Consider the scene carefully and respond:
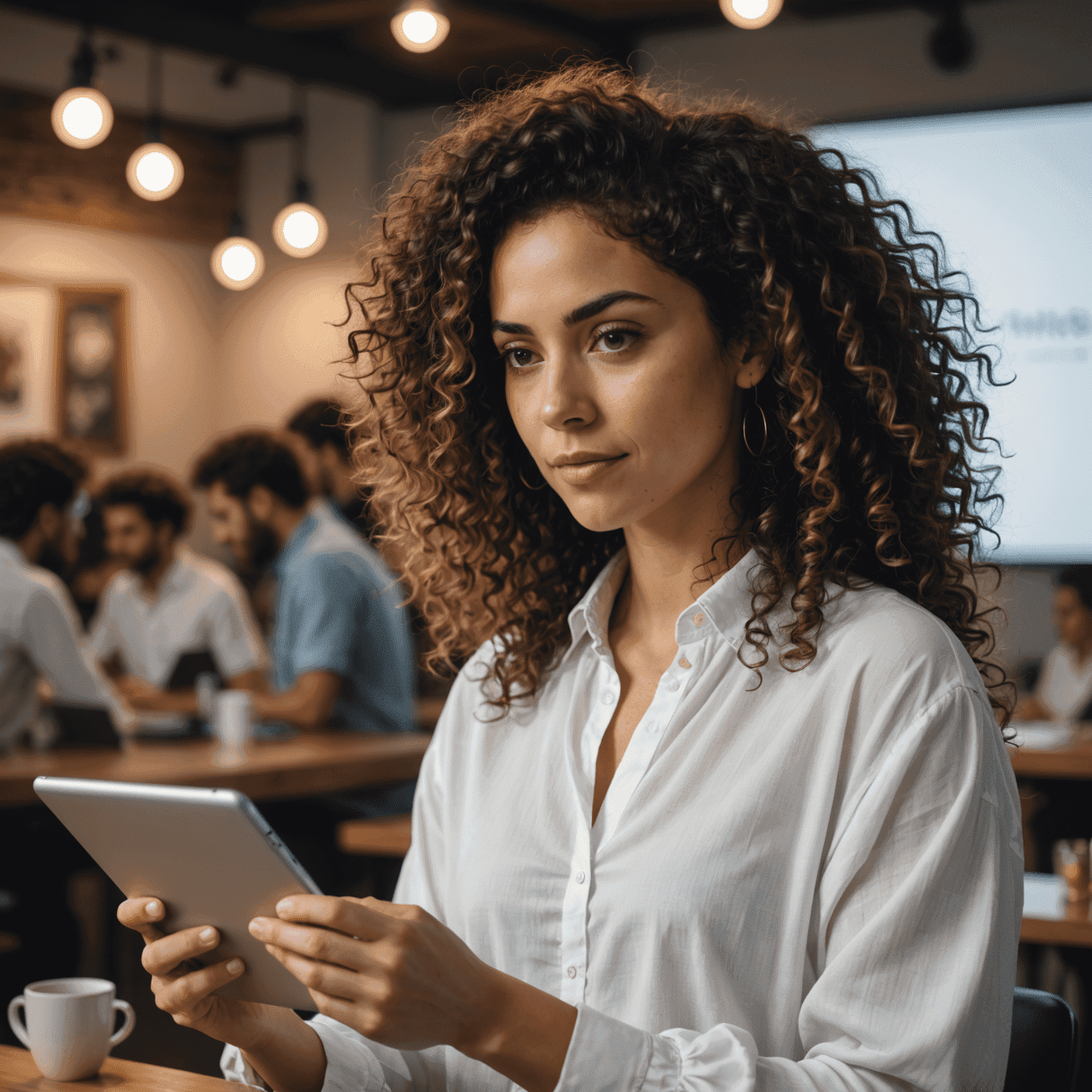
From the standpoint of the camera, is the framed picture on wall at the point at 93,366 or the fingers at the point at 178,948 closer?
the fingers at the point at 178,948

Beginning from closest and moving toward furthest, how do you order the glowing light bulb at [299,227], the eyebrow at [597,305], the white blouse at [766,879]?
the white blouse at [766,879], the eyebrow at [597,305], the glowing light bulb at [299,227]

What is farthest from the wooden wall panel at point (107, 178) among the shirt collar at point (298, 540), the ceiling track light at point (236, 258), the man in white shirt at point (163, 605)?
the shirt collar at point (298, 540)

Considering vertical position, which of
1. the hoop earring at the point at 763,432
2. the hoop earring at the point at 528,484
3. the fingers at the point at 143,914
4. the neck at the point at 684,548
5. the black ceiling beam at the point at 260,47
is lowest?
the fingers at the point at 143,914

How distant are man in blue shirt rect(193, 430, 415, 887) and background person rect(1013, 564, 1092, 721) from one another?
2520 mm

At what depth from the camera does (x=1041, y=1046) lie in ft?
4.59

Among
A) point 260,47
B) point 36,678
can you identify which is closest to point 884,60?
point 260,47

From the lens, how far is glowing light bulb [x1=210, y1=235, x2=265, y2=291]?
5.63m

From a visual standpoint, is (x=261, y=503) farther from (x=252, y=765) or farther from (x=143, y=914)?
(x=143, y=914)

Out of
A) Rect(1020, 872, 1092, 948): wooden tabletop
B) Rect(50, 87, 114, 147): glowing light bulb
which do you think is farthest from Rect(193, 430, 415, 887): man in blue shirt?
Rect(1020, 872, 1092, 948): wooden tabletop

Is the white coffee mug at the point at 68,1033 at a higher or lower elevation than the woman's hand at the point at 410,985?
lower

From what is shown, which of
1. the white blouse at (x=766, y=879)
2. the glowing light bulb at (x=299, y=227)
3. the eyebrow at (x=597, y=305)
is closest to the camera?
the white blouse at (x=766, y=879)

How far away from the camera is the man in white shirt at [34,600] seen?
3.74m

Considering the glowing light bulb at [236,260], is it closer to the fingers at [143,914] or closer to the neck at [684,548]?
the neck at [684,548]

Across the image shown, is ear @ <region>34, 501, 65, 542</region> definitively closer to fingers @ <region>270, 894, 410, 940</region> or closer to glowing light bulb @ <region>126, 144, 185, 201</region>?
glowing light bulb @ <region>126, 144, 185, 201</region>
